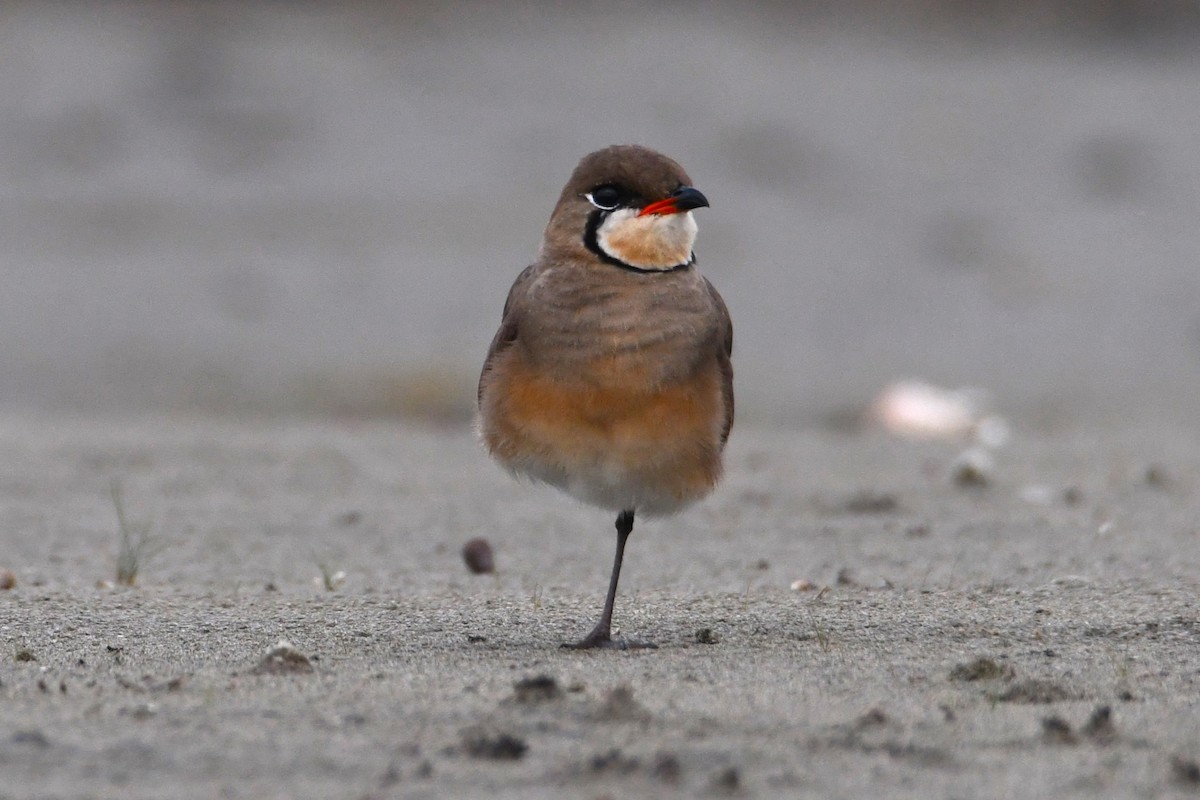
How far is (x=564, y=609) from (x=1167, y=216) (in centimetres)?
1032

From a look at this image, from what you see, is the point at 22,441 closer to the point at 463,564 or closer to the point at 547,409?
the point at 463,564

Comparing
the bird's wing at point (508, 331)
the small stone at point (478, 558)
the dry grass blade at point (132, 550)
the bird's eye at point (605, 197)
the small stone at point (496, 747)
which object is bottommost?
the dry grass blade at point (132, 550)

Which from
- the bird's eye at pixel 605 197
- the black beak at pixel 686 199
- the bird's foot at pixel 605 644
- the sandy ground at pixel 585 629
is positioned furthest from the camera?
the bird's eye at pixel 605 197

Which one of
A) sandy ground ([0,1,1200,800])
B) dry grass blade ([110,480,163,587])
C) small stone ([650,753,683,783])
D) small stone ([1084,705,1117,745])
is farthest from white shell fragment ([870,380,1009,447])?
small stone ([650,753,683,783])

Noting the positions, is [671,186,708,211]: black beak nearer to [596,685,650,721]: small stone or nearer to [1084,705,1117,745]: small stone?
[596,685,650,721]: small stone

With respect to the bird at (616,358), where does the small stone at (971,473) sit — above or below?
below

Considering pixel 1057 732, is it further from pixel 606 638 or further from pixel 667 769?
pixel 606 638

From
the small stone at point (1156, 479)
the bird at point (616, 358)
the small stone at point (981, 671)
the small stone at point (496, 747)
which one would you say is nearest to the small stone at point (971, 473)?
the small stone at point (1156, 479)

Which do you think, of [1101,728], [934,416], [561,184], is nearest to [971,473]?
[934,416]

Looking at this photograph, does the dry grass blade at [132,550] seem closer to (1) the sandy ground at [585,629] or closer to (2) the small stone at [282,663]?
(1) the sandy ground at [585,629]

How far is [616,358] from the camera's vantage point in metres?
4.43

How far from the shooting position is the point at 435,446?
927cm

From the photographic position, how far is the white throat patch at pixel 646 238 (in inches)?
181

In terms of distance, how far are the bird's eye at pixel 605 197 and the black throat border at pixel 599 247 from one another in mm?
18
